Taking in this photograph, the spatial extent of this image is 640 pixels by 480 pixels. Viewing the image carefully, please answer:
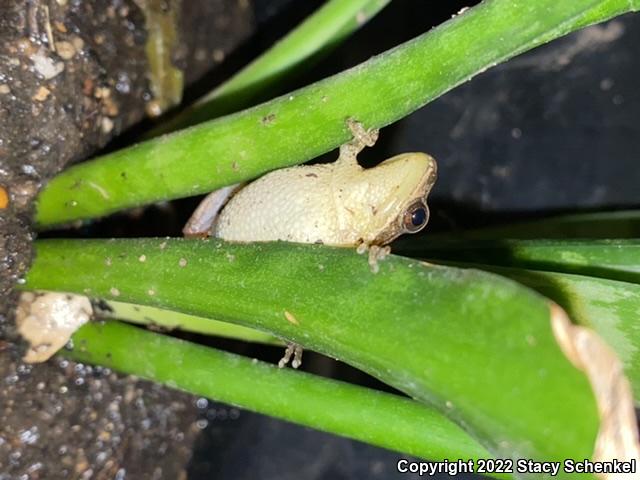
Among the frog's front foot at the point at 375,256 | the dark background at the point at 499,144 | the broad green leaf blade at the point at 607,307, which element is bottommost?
the frog's front foot at the point at 375,256

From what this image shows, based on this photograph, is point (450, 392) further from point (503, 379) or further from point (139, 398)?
point (139, 398)

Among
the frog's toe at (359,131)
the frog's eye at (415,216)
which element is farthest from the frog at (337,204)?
the frog's toe at (359,131)

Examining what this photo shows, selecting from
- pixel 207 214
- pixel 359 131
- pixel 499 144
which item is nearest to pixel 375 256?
pixel 359 131

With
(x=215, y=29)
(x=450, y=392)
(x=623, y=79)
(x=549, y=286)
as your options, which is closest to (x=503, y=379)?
(x=450, y=392)

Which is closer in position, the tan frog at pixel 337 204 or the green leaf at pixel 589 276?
the green leaf at pixel 589 276

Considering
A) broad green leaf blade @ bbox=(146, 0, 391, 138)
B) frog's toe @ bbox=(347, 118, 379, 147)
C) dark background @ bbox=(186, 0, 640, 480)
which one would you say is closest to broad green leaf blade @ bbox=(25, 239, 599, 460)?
frog's toe @ bbox=(347, 118, 379, 147)

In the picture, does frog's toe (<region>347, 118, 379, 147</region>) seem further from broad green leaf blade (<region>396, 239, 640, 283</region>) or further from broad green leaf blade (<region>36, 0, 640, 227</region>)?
broad green leaf blade (<region>396, 239, 640, 283</region>)

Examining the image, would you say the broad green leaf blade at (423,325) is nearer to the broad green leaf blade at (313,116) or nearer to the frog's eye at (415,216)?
the broad green leaf blade at (313,116)
